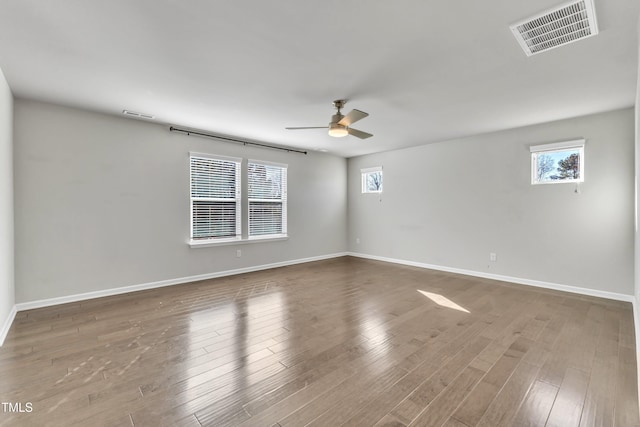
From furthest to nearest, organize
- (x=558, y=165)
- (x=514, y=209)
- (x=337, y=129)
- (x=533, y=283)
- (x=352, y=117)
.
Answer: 1. (x=514, y=209)
2. (x=533, y=283)
3. (x=558, y=165)
4. (x=337, y=129)
5. (x=352, y=117)

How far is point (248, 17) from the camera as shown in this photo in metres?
2.01

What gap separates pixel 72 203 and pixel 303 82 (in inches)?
134

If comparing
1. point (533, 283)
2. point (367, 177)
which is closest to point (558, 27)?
point (533, 283)

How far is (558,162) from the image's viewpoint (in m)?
4.34

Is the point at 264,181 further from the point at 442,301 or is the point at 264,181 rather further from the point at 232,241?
the point at 442,301

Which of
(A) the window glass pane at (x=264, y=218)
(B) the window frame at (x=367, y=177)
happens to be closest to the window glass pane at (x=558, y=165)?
(B) the window frame at (x=367, y=177)

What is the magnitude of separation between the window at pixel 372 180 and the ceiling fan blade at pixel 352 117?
3442 mm

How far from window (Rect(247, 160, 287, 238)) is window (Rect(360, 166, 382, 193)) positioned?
6.86 ft

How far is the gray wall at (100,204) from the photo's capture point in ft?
11.5

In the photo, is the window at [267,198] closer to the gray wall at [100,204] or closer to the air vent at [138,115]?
the gray wall at [100,204]

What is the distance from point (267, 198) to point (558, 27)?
15.8 ft

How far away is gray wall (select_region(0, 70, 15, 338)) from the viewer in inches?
108

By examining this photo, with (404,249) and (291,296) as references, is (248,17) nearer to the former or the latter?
(291,296)

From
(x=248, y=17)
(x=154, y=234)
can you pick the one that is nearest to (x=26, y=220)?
(x=154, y=234)
